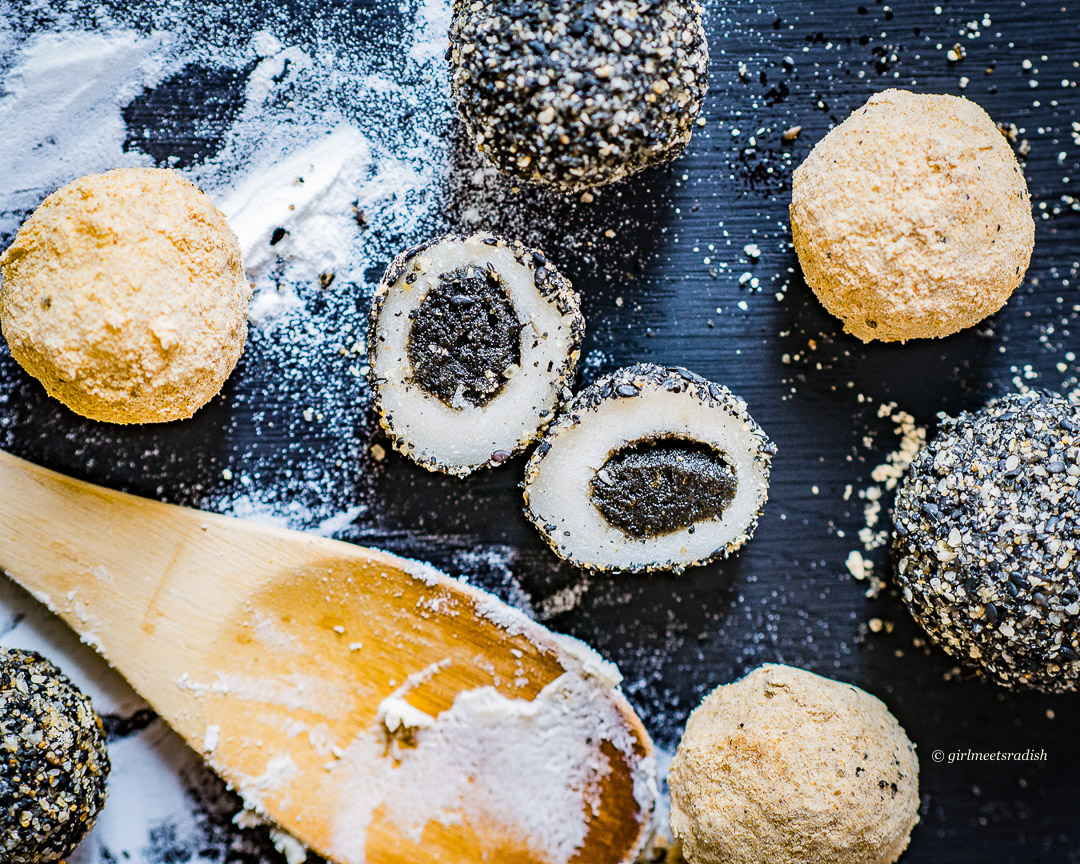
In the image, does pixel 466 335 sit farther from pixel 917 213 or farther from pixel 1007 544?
pixel 1007 544

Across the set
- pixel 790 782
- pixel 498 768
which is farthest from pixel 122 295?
pixel 790 782

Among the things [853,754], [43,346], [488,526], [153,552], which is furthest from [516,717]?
[43,346]

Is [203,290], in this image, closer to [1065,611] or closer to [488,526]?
[488,526]

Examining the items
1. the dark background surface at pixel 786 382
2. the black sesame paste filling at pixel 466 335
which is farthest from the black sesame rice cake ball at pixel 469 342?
the dark background surface at pixel 786 382

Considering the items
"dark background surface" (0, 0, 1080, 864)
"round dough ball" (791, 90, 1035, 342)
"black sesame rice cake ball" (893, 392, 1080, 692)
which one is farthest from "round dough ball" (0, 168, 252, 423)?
"black sesame rice cake ball" (893, 392, 1080, 692)

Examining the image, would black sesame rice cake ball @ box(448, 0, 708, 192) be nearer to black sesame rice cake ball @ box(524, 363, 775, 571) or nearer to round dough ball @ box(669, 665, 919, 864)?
black sesame rice cake ball @ box(524, 363, 775, 571)

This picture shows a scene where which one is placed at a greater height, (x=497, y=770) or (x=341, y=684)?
(x=341, y=684)
